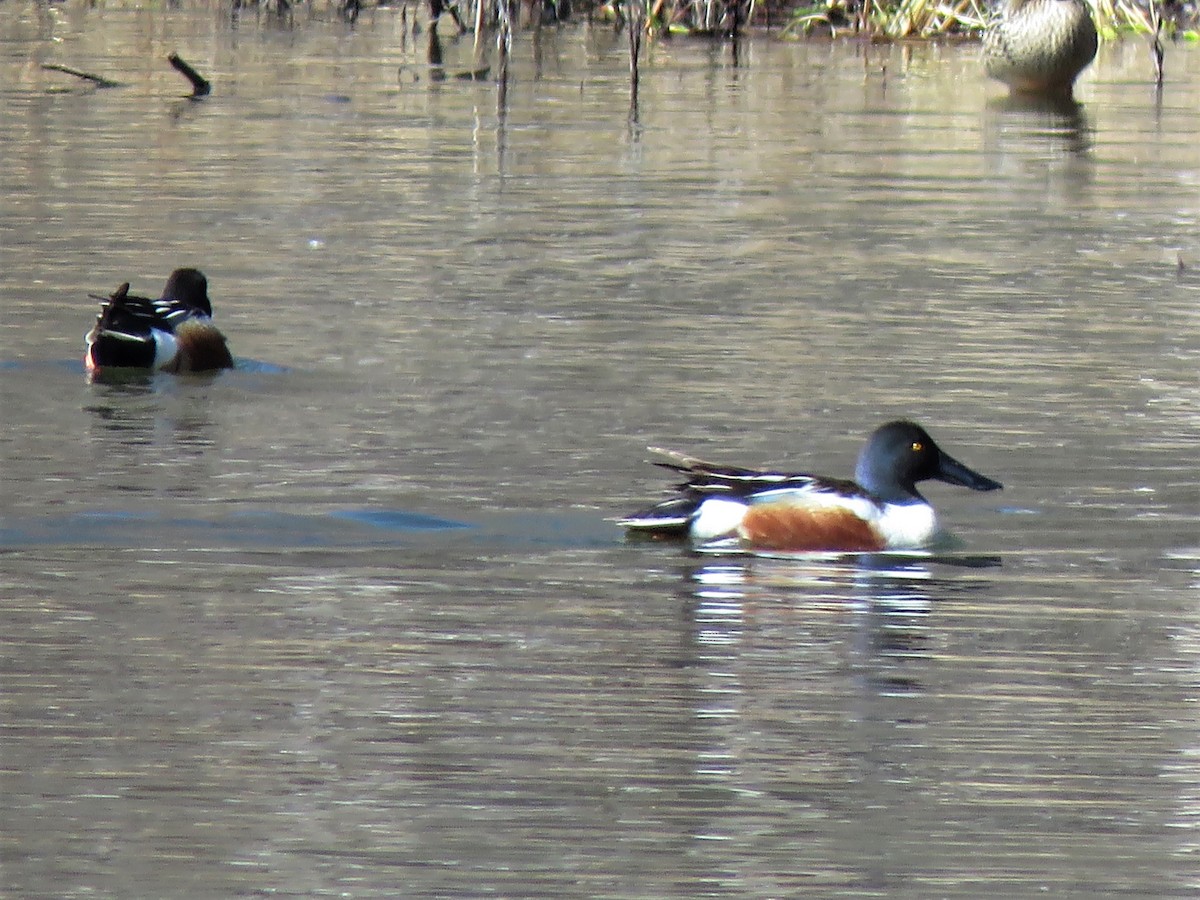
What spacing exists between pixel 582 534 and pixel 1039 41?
1667 cm

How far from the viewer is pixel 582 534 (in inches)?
331

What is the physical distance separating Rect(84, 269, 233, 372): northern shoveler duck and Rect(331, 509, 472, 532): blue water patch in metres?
2.98

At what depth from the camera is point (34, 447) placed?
9.68m

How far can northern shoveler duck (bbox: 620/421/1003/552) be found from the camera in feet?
27.3

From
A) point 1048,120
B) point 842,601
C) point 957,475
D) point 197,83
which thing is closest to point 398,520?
point 842,601

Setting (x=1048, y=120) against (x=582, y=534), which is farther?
(x=1048, y=120)

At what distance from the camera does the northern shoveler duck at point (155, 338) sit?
441 inches

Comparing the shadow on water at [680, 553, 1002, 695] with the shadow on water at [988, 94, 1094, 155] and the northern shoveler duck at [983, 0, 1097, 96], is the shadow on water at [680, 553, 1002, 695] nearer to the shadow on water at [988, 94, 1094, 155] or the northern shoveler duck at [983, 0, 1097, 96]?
the shadow on water at [988, 94, 1094, 155]

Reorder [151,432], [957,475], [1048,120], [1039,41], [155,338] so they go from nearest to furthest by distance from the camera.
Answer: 1. [957,475]
2. [151,432]
3. [155,338]
4. [1048,120]
5. [1039,41]

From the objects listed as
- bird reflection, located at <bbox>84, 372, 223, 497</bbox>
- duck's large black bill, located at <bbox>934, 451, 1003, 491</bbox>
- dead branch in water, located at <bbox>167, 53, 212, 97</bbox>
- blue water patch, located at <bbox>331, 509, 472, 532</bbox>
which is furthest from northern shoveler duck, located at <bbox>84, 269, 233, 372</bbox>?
dead branch in water, located at <bbox>167, 53, 212, 97</bbox>

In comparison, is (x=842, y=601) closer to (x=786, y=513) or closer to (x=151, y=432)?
(x=786, y=513)

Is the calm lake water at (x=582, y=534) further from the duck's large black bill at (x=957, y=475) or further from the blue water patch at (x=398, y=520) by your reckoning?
the duck's large black bill at (x=957, y=475)

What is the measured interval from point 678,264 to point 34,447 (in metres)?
5.20

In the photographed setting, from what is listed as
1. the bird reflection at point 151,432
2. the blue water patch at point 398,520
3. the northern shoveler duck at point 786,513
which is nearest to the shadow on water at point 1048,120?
the bird reflection at point 151,432
